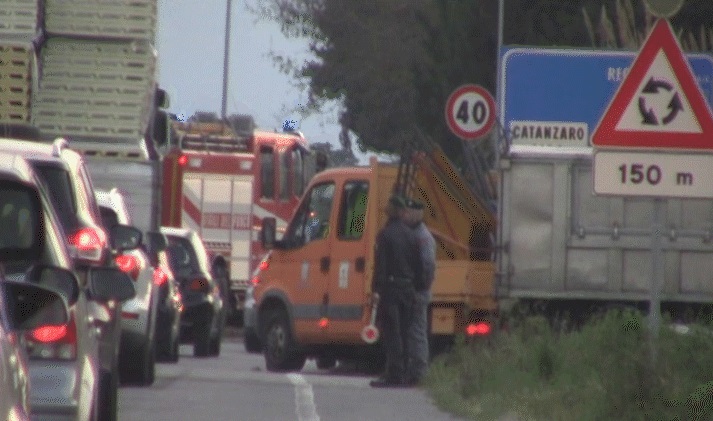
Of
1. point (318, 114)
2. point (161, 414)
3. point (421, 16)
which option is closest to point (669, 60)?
point (161, 414)

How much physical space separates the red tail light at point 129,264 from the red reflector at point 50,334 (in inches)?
311

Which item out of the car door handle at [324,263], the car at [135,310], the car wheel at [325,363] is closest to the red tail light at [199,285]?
the car wheel at [325,363]

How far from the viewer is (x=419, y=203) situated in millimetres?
20391

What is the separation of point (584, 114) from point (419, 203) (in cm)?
603

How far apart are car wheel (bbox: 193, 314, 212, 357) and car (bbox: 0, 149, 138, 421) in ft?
55.8

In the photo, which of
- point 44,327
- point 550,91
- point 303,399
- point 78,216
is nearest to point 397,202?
point 303,399

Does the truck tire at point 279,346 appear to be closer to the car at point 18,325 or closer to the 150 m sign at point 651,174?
the 150 m sign at point 651,174

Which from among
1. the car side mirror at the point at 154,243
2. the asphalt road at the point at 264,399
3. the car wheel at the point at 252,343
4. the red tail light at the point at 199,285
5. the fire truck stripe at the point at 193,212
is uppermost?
the fire truck stripe at the point at 193,212

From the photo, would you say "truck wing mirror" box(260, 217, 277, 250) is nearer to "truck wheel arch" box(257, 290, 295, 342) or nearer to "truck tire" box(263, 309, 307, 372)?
"truck wheel arch" box(257, 290, 295, 342)

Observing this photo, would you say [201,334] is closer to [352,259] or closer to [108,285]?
[352,259]

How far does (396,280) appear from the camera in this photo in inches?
791

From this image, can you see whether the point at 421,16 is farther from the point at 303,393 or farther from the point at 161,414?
the point at 161,414

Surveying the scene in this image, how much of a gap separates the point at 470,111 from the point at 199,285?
387cm

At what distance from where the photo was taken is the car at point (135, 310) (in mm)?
17312
